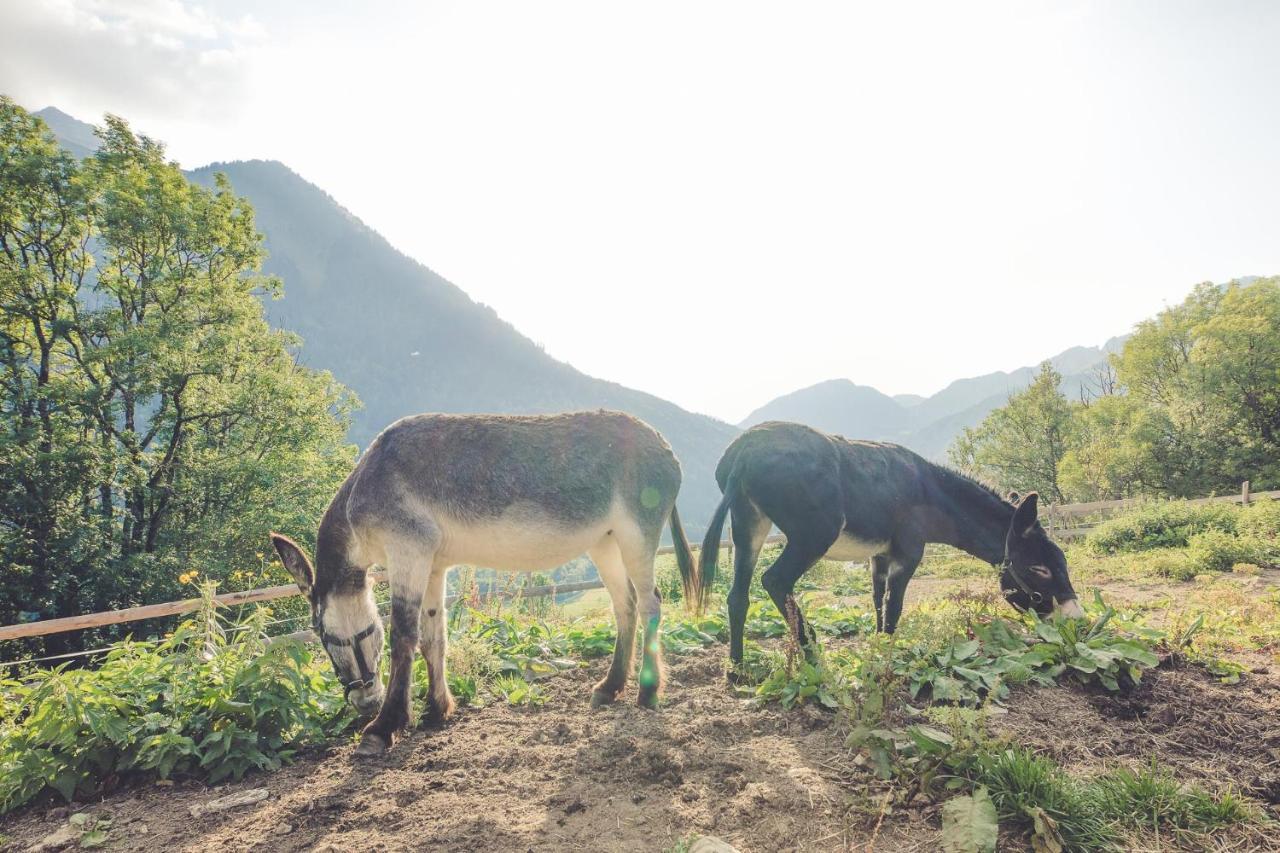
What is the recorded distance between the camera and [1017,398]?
3434 cm

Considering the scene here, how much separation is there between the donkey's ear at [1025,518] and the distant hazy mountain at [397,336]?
132263 mm

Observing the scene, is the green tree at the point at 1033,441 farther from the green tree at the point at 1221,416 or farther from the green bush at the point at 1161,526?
the green bush at the point at 1161,526

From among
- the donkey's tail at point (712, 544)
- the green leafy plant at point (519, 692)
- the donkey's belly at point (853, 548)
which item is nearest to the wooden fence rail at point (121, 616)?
the green leafy plant at point (519, 692)

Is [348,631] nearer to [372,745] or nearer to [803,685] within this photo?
[372,745]

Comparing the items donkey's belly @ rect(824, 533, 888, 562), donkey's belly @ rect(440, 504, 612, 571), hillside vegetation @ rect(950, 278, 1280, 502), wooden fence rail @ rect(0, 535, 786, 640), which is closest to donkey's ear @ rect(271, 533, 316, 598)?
donkey's belly @ rect(440, 504, 612, 571)

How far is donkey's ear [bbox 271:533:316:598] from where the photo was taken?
4.21 meters

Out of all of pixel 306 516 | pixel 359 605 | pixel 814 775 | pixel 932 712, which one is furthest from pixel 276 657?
pixel 306 516

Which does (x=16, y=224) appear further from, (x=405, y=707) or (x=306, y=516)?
(x=405, y=707)

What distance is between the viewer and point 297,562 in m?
4.23

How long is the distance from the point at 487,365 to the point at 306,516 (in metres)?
159

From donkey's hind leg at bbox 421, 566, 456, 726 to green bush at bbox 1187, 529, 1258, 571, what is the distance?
12708 millimetres

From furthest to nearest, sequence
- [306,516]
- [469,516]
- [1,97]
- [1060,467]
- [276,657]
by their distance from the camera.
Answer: [1060,467] → [306,516] → [1,97] → [469,516] → [276,657]

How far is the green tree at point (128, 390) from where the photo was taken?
16922 mm

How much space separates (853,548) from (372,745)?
4267 millimetres
